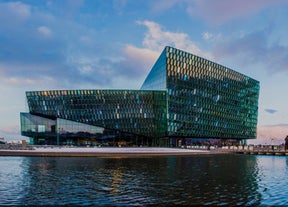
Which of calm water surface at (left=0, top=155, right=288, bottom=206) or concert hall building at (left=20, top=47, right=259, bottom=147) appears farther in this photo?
concert hall building at (left=20, top=47, right=259, bottom=147)

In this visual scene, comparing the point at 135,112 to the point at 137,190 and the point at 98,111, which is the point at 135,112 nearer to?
the point at 98,111

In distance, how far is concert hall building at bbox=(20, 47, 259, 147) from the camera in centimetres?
11244

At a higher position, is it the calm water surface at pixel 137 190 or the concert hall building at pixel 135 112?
the concert hall building at pixel 135 112

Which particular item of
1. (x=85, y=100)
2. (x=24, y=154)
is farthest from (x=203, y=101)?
(x=24, y=154)

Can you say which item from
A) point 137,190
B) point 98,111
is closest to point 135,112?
point 98,111

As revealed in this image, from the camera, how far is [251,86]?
158 m

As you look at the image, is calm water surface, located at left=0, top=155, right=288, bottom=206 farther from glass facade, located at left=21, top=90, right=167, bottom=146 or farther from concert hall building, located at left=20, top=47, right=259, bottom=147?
concert hall building, located at left=20, top=47, right=259, bottom=147

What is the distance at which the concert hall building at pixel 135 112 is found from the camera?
112 m

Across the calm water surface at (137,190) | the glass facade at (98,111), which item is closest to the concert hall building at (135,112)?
the glass facade at (98,111)

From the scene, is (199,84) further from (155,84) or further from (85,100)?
(85,100)

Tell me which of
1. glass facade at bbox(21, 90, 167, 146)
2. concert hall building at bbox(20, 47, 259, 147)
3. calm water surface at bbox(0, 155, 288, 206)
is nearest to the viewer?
calm water surface at bbox(0, 155, 288, 206)

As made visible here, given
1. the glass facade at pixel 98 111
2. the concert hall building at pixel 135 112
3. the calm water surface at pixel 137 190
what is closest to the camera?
the calm water surface at pixel 137 190

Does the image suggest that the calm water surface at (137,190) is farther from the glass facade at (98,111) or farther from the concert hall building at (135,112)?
the concert hall building at (135,112)

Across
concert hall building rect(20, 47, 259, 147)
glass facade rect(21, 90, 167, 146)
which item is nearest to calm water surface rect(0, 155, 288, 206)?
glass facade rect(21, 90, 167, 146)
